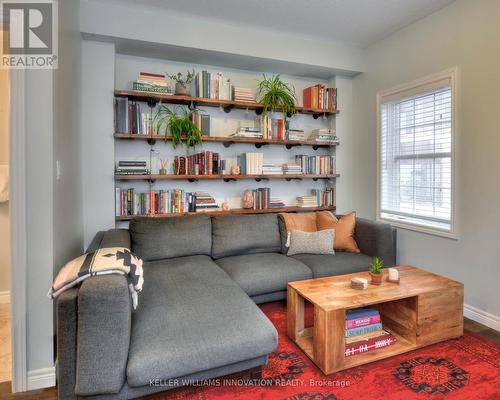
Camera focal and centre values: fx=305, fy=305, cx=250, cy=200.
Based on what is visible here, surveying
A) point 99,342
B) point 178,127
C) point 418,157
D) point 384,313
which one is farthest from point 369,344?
point 178,127

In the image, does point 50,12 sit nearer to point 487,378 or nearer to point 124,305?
point 124,305

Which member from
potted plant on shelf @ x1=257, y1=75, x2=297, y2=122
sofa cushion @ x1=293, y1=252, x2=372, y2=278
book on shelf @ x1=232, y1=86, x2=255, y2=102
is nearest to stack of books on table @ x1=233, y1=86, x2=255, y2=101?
book on shelf @ x1=232, y1=86, x2=255, y2=102

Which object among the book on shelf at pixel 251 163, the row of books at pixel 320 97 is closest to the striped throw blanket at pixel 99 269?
the book on shelf at pixel 251 163

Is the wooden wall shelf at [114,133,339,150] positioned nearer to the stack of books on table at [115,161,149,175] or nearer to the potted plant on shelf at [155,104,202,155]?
the potted plant on shelf at [155,104,202,155]

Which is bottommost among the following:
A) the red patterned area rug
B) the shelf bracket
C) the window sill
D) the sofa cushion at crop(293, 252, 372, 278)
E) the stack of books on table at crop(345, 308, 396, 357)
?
the red patterned area rug

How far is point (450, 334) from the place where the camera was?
6.95ft

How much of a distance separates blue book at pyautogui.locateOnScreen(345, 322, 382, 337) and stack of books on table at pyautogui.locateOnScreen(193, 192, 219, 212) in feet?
5.87

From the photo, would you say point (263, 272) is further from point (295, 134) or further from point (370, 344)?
point (295, 134)

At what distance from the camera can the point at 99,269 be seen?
1.47m

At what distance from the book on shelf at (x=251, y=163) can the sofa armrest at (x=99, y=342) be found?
7.07ft

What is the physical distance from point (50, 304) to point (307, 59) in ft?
10.6

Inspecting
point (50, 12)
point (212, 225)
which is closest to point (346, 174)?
point (212, 225)

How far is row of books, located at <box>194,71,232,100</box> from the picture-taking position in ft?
10.2

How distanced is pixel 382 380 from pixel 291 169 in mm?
2265
